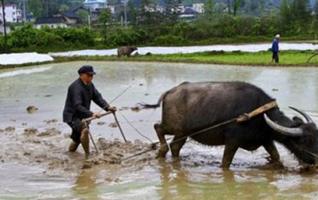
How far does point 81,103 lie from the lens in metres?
8.41

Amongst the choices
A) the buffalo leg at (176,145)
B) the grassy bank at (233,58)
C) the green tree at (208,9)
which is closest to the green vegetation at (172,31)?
the green tree at (208,9)

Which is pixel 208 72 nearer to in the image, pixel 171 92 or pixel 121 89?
pixel 121 89

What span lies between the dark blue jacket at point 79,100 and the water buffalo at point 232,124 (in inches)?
39.7

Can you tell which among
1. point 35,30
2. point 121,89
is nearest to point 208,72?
point 121,89

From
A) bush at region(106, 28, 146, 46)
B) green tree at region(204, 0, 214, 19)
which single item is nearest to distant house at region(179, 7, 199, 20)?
green tree at region(204, 0, 214, 19)

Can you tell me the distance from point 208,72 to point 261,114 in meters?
15.1

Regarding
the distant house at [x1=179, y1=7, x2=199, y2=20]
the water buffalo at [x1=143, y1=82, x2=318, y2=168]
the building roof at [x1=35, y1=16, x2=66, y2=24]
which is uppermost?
the water buffalo at [x1=143, y1=82, x2=318, y2=168]

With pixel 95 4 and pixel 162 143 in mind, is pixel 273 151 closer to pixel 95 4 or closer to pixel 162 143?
pixel 162 143

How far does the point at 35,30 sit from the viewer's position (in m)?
40.2

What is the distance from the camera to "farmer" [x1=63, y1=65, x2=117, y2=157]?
27.4 feet

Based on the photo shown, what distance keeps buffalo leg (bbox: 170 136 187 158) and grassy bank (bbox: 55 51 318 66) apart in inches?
636

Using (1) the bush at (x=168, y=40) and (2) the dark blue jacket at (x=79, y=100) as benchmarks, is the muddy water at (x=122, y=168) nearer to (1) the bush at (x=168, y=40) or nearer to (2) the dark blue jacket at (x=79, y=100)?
(2) the dark blue jacket at (x=79, y=100)

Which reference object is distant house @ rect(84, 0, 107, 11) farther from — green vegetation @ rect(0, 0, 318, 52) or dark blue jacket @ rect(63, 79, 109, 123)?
dark blue jacket @ rect(63, 79, 109, 123)

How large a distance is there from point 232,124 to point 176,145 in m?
1.05
